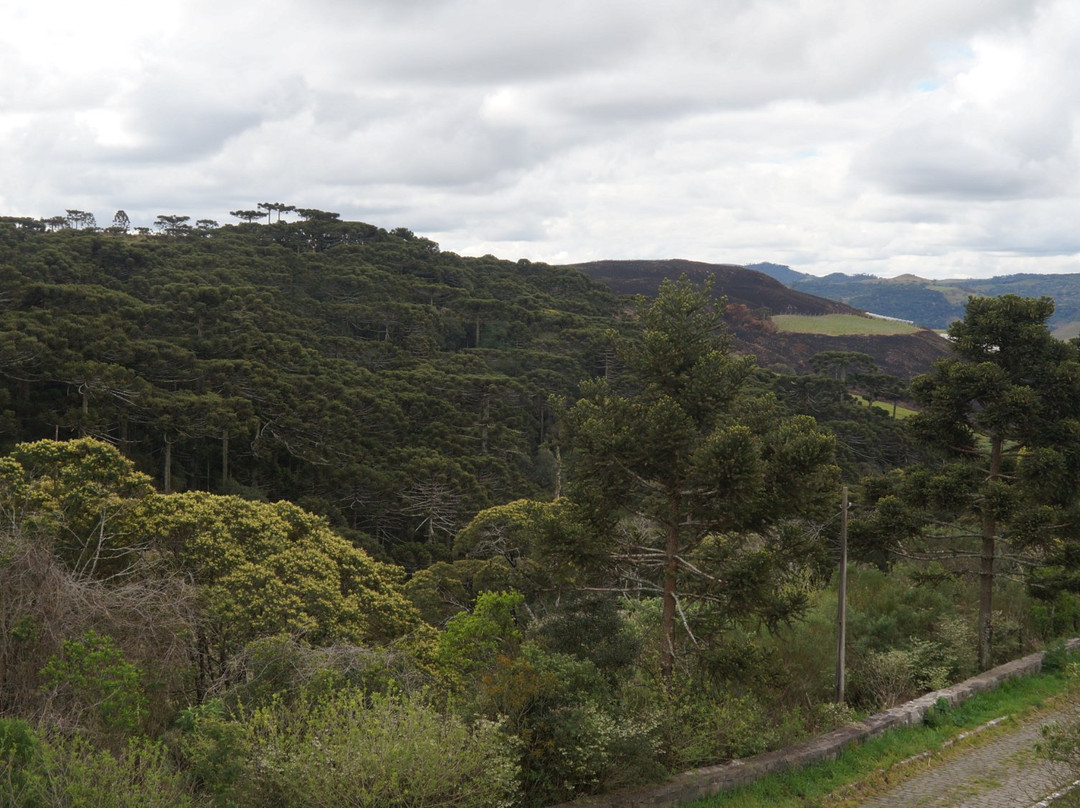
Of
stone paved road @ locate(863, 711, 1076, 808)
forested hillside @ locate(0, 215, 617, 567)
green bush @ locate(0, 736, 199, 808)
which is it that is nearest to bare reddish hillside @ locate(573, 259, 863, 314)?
forested hillside @ locate(0, 215, 617, 567)

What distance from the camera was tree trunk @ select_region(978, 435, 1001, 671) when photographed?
1409cm

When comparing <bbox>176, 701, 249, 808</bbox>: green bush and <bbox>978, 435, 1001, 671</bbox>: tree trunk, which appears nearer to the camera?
<bbox>176, 701, 249, 808</bbox>: green bush

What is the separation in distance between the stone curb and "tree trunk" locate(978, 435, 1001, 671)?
312 cm

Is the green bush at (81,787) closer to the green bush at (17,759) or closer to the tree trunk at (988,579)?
the green bush at (17,759)

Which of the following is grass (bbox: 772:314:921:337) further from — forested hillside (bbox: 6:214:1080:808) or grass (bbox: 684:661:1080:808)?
grass (bbox: 684:661:1080:808)

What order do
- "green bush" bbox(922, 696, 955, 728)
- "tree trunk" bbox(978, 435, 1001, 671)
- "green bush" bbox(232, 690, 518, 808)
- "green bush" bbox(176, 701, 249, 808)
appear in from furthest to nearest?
"tree trunk" bbox(978, 435, 1001, 671) → "green bush" bbox(922, 696, 955, 728) → "green bush" bbox(176, 701, 249, 808) → "green bush" bbox(232, 690, 518, 808)

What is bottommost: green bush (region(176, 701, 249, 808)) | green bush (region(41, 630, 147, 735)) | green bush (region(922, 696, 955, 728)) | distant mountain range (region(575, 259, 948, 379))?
green bush (region(922, 696, 955, 728))

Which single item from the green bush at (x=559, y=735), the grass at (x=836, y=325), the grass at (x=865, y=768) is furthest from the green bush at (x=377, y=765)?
the grass at (x=836, y=325)

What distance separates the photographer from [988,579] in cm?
1451

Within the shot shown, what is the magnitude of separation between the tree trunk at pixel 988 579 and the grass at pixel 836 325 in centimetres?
9924

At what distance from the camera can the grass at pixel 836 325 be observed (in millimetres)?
112125

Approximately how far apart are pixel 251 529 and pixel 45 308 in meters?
23.0

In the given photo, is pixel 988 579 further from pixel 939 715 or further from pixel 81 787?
pixel 81 787

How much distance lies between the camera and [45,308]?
1342 inches
